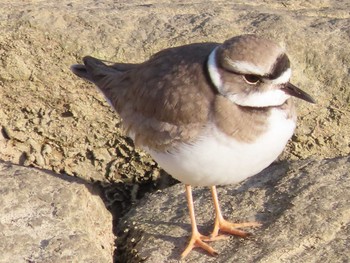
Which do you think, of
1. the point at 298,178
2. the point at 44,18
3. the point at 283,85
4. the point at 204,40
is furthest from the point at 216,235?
the point at 44,18

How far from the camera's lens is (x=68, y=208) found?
5.61 m

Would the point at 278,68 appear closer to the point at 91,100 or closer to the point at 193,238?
the point at 193,238

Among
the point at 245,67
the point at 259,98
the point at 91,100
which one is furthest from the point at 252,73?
the point at 91,100

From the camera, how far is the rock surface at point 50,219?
206 inches

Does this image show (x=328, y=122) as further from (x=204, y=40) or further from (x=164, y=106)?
(x=164, y=106)

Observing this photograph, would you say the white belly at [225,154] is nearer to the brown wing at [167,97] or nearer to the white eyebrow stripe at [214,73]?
the brown wing at [167,97]

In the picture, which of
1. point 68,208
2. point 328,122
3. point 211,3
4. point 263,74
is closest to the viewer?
point 263,74

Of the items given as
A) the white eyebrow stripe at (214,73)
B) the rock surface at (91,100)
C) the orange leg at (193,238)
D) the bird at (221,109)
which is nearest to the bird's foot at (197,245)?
the orange leg at (193,238)

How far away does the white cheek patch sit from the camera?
5.02m

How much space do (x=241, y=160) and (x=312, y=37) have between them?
1.86 metres

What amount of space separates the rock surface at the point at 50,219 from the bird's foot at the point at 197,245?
19.0 inches

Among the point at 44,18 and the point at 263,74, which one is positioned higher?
the point at 263,74

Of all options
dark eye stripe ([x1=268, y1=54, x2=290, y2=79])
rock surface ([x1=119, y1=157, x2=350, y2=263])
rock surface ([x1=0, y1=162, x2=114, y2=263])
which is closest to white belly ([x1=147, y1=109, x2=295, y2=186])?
dark eye stripe ([x1=268, y1=54, x2=290, y2=79])

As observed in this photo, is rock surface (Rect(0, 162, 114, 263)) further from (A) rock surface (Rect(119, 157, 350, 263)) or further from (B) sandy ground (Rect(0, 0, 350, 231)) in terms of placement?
(B) sandy ground (Rect(0, 0, 350, 231))
